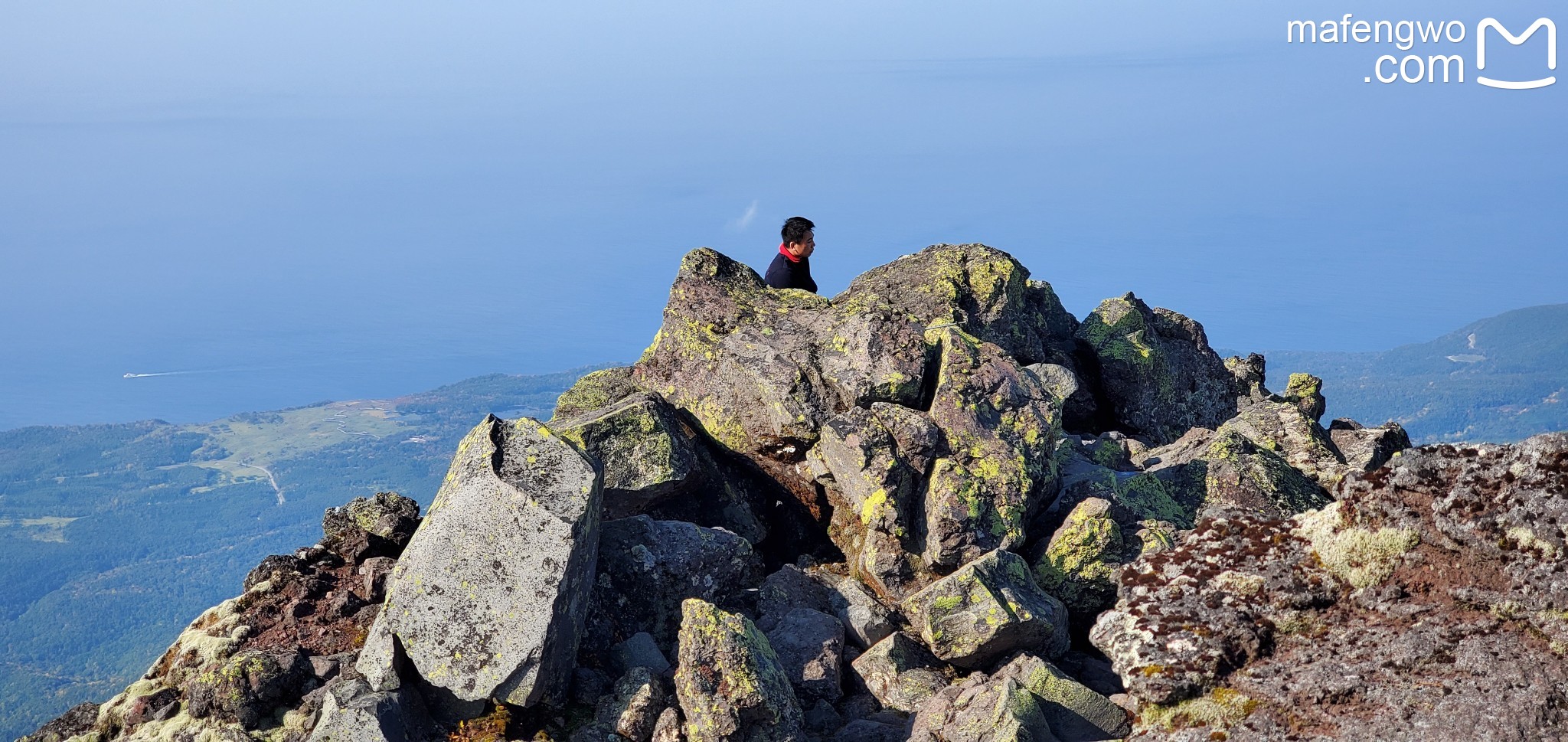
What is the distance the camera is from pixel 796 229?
906 inches

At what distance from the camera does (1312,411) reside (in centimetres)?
2936

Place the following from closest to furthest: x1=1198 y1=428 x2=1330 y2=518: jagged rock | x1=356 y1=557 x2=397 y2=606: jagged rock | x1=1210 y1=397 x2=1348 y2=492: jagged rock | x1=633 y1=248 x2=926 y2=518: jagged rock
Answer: x1=356 y1=557 x2=397 y2=606: jagged rock < x1=1198 y1=428 x2=1330 y2=518: jagged rock < x1=633 y1=248 x2=926 y2=518: jagged rock < x1=1210 y1=397 x2=1348 y2=492: jagged rock

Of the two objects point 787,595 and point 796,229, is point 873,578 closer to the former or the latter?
point 787,595

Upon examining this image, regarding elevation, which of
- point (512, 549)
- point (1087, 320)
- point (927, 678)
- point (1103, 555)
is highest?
point (1087, 320)

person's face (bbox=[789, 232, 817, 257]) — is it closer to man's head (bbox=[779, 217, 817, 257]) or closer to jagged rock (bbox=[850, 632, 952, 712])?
man's head (bbox=[779, 217, 817, 257])

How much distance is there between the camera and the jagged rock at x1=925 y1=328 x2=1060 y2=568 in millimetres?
16969

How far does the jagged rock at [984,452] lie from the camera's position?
1697 centimetres

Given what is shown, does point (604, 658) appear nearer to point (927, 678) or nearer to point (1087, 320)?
point (927, 678)

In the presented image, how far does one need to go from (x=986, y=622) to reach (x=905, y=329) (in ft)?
19.5

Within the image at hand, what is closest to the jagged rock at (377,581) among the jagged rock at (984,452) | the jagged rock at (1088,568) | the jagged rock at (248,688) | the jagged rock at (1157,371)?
the jagged rock at (248,688)

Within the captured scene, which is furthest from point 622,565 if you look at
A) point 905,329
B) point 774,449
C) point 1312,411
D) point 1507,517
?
point 1312,411

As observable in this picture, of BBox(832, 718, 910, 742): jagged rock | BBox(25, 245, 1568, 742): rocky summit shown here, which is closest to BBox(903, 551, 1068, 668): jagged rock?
BBox(25, 245, 1568, 742): rocky summit

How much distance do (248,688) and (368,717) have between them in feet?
7.24

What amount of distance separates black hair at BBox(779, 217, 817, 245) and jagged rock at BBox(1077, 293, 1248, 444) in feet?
25.4
